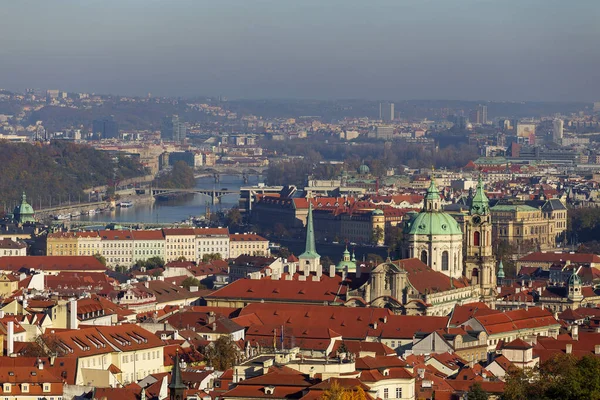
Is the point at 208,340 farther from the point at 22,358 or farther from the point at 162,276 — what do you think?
the point at 162,276

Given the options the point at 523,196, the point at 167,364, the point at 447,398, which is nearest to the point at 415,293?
the point at 167,364

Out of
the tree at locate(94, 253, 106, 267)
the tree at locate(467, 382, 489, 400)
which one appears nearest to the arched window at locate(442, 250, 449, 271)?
the tree at locate(94, 253, 106, 267)

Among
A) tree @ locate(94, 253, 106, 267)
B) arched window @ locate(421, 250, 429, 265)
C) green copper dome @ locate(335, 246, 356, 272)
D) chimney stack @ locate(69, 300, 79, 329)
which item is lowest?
tree @ locate(94, 253, 106, 267)

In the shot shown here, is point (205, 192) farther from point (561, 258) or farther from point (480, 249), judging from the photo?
point (480, 249)

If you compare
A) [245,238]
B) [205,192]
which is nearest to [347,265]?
[245,238]

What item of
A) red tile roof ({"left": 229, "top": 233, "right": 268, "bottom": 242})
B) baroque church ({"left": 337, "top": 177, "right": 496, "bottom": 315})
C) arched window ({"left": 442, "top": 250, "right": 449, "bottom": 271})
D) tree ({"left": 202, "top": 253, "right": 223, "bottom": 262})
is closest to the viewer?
baroque church ({"left": 337, "top": 177, "right": 496, "bottom": 315})

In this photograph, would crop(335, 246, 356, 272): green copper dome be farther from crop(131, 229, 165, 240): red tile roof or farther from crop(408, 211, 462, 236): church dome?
crop(131, 229, 165, 240): red tile roof

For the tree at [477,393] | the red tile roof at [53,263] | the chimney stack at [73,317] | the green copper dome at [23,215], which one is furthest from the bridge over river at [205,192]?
the tree at [477,393]
